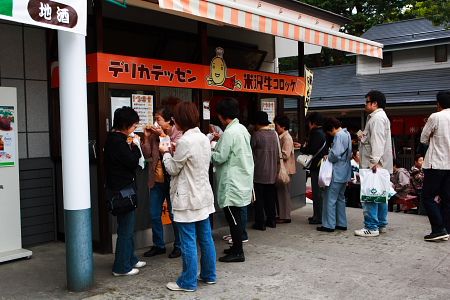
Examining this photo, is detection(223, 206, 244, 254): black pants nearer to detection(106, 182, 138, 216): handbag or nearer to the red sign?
detection(106, 182, 138, 216): handbag

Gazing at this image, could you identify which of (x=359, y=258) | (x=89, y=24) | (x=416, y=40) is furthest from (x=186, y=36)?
(x=416, y=40)

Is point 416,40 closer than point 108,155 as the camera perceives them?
No

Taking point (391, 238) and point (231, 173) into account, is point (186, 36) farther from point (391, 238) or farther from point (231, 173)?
point (391, 238)

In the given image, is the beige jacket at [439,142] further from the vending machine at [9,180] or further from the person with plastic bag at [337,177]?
the vending machine at [9,180]

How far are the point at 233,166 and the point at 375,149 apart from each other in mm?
2134

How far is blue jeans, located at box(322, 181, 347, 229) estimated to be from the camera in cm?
623

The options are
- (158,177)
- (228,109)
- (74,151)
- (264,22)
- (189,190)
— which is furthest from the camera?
(264,22)

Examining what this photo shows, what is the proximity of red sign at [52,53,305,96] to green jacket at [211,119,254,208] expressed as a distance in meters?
1.35

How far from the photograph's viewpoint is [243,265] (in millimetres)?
4727

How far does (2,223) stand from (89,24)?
2.61 meters

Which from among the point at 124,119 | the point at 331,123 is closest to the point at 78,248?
the point at 124,119

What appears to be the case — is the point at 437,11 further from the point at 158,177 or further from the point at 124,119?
the point at 124,119

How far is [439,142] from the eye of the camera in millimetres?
5547

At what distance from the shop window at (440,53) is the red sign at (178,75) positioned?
35.2 feet
